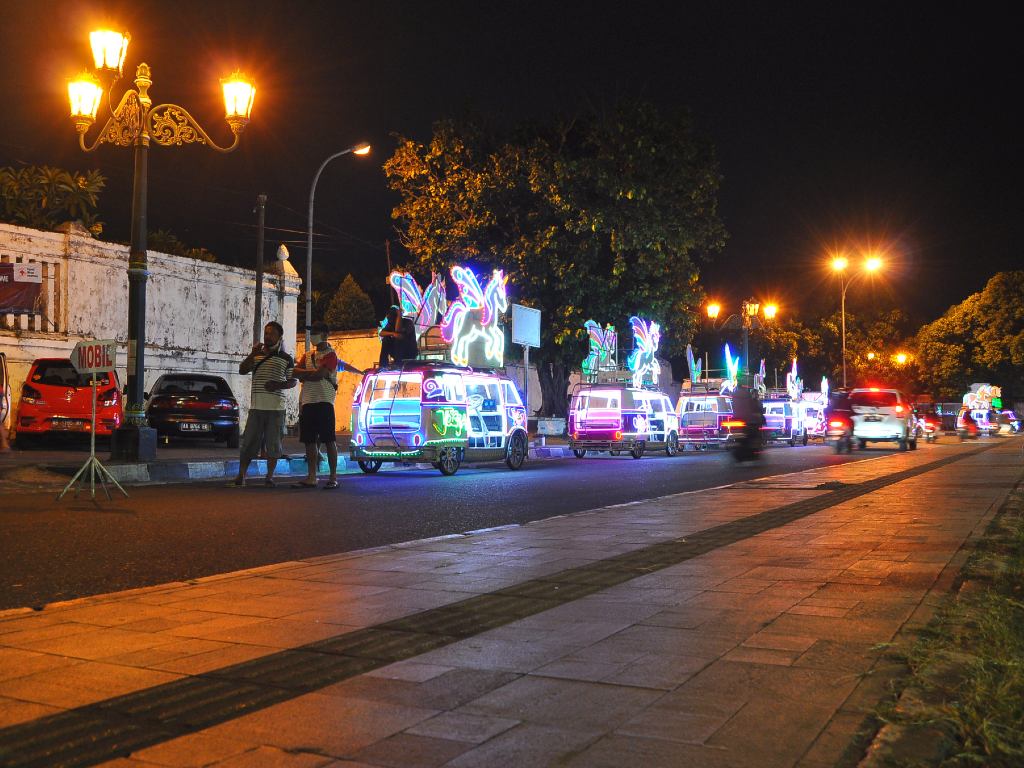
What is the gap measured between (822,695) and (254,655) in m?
2.38

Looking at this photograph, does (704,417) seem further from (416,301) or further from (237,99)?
(237,99)

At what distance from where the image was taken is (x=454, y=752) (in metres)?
3.06

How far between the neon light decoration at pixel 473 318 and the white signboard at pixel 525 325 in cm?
468

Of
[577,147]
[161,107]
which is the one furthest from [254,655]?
[577,147]

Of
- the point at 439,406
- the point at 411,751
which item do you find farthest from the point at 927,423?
the point at 411,751

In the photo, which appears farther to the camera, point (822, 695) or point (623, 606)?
point (623, 606)

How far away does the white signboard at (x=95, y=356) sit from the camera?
11141 mm

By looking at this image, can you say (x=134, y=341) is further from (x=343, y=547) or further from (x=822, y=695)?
(x=822, y=695)

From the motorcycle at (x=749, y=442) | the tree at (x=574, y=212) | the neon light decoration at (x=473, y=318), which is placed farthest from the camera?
the tree at (x=574, y=212)

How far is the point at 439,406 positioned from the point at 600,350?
13988 millimetres

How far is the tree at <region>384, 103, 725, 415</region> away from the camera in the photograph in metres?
28.7

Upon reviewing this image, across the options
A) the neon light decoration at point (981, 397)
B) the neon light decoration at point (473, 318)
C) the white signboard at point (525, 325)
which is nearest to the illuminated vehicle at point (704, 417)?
the white signboard at point (525, 325)

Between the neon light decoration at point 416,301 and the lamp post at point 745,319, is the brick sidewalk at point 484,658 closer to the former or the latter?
the neon light decoration at point 416,301

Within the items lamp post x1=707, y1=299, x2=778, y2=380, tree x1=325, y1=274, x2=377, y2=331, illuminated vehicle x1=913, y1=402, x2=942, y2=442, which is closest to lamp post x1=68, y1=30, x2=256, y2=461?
lamp post x1=707, y1=299, x2=778, y2=380
